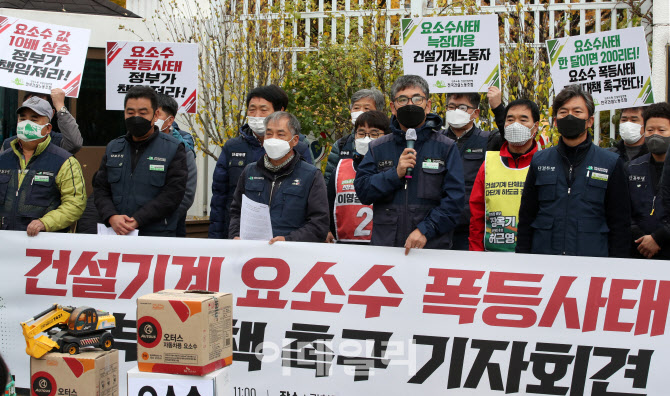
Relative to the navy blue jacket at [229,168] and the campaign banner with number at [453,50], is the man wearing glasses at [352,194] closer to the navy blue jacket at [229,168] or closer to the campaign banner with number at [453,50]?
the navy blue jacket at [229,168]

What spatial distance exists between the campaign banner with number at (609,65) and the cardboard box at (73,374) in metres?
5.10

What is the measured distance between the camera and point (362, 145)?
6672 mm

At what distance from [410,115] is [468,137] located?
1.40 metres

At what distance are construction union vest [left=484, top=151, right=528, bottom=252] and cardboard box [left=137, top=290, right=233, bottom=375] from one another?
8.20ft

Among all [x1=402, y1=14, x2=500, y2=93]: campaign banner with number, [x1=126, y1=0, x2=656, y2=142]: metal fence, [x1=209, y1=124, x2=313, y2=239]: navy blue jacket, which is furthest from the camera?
[x1=126, y1=0, x2=656, y2=142]: metal fence

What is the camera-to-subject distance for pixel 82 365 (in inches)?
154

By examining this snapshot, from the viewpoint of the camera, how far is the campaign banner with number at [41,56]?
24.3 ft

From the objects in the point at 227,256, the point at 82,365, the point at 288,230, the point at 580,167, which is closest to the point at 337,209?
the point at 288,230

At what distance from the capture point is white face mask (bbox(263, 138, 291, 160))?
5.88 m

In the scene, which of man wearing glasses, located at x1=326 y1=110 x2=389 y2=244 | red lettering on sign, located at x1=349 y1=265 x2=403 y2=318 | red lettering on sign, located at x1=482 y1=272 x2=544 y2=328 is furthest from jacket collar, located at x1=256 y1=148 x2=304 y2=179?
red lettering on sign, located at x1=482 y1=272 x2=544 y2=328

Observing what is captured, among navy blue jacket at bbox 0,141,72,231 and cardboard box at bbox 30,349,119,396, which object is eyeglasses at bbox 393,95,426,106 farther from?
navy blue jacket at bbox 0,141,72,231

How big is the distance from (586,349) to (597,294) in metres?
0.35

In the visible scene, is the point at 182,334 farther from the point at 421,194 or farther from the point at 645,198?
the point at 645,198

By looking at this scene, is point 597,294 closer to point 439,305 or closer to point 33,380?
point 439,305
